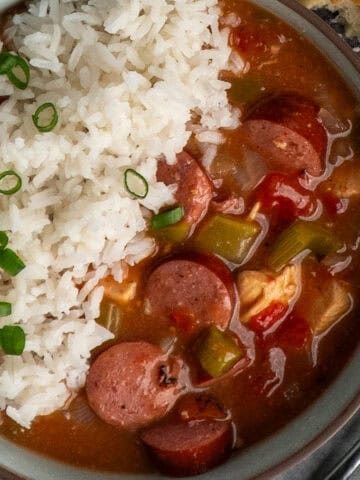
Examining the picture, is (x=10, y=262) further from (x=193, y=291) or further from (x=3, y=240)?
(x=193, y=291)

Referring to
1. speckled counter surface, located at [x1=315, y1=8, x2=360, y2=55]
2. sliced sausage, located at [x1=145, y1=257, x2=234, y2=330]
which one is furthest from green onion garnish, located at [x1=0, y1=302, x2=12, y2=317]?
speckled counter surface, located at [x1=315, y1=8, x2=360, y2=55]

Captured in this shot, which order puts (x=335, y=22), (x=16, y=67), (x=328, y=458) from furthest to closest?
(x=335, y=22)
(x=328, y=458)
(x=16, y=67)

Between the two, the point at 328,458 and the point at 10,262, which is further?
the point at 328,458

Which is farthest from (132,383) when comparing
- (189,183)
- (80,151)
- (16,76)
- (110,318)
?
(16,76)

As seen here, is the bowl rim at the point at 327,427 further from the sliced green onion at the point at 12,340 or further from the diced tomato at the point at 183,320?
the sliced green onion at the point at 12,340

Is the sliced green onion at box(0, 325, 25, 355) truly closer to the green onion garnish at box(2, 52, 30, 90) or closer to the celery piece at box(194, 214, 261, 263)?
the celery piece at box(194, 214, 261, 263)
